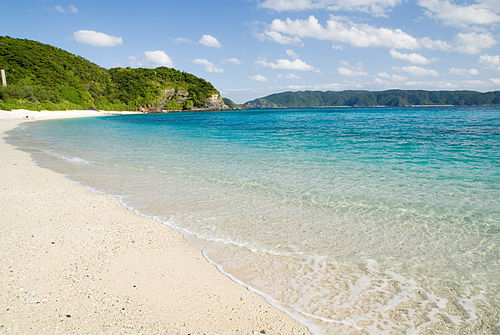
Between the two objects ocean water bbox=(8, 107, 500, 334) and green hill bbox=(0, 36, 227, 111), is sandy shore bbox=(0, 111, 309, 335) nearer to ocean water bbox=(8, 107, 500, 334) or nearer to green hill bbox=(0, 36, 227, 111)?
ocean water bbox=(8, 107, 500, 334)

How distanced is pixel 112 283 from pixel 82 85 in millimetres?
116098

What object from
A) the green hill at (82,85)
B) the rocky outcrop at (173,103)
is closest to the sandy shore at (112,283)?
the green hill at (82,85)

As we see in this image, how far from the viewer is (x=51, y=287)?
340 cm

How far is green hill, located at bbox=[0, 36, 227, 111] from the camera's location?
2945 inches

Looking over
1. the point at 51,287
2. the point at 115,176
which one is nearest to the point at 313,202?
the point at 51,287

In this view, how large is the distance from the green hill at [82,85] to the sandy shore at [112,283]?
62934 mm

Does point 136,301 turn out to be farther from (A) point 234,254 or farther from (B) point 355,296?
(B) point 355,296

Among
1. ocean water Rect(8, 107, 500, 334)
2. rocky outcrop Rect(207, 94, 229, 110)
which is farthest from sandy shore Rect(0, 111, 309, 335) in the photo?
rocky outcrop Rect(207, 94, 229, 110)

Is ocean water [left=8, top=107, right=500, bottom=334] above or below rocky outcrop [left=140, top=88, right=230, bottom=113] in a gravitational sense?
below

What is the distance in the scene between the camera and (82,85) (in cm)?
10181

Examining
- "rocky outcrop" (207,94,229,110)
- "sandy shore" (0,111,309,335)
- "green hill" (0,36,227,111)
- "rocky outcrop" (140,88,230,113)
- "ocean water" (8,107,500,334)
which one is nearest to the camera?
"sandy shore" (0,111,309,335)

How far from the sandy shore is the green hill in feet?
206

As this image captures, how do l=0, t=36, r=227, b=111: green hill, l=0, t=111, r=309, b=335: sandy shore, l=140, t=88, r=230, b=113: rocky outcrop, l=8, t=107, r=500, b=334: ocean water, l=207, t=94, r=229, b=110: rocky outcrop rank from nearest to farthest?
l=0, t=111, r=309, b=335: sandy shore < l=8, t=107, r=500, b=334: ocean water < l=0, t=36, r=227, b=111: green hill < l=140, t=88, r=230, b=113: rocky outcrop < l=207, t=94, r=229, b=110: rocky outcrop

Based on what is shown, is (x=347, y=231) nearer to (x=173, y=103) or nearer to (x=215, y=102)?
(x=173, y=103)
